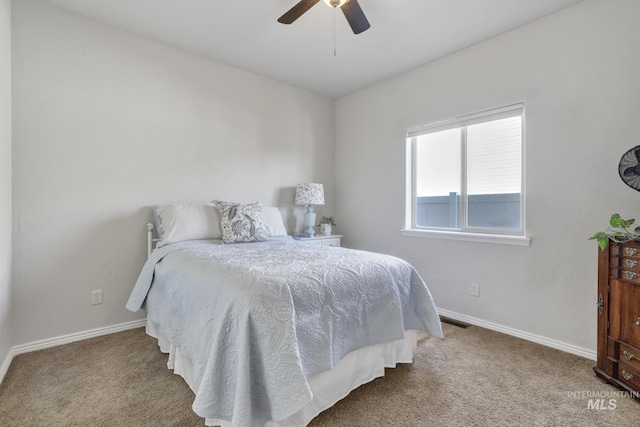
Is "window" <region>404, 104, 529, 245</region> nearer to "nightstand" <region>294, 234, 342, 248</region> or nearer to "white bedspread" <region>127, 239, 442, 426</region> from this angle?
"nightstand" <region>294, 234, 342, 248</region>

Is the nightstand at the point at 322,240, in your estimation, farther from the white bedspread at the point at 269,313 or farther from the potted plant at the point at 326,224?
the white bedspread at the point at 269,313

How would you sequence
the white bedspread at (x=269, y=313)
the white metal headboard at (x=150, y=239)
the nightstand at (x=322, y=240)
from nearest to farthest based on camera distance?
the white bedspread at (x=269, y=313) → the white metal headboard at (x=150, y=239) → the nightstand at (x=322, y=240)

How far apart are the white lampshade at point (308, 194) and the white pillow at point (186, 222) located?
3.49 feet

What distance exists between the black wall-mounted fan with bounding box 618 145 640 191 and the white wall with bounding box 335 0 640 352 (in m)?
0.32

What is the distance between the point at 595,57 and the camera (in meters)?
2.15

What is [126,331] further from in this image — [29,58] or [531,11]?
[531,11]

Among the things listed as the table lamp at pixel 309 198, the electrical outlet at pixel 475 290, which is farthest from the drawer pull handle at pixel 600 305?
the table lamp at pixel 309 198

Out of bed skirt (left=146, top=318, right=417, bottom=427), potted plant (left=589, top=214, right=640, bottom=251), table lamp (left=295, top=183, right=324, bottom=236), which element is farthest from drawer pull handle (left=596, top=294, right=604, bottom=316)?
table lamp (left=295, top=183, right=324, bottom=236)

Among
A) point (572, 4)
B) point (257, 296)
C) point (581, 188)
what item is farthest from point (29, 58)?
point (581, 188)

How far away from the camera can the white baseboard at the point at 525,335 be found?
2.19 meters

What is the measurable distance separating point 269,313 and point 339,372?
0.62 metres

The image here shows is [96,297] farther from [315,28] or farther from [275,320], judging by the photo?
[315,28]

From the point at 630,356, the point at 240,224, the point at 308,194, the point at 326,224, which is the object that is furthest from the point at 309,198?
the point at 630,356

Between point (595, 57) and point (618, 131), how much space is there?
559mm
